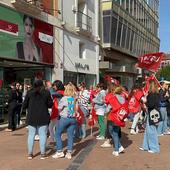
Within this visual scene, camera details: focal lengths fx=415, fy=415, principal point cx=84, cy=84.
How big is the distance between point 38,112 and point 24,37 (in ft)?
33.3

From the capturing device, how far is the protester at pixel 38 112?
29.5 ft

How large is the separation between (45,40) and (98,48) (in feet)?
30.0

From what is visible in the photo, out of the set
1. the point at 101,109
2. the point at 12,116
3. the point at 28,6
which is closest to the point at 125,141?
the point at 101,109

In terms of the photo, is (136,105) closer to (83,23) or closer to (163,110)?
(163,110)

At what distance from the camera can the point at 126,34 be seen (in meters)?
37.1

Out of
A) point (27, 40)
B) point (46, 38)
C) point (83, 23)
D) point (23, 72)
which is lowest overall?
point (23, 72)

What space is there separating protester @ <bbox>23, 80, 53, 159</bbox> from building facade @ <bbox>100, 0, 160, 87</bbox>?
69.7 ft

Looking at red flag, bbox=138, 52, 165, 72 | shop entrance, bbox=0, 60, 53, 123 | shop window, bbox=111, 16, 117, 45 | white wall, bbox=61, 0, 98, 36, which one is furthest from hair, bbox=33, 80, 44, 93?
shop window, bbox=111, 16, 117, 45

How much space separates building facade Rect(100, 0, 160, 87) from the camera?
31906 millimetres

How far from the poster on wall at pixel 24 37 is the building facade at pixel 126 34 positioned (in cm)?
988

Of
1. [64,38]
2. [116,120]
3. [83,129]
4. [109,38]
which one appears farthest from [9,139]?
[109,38]

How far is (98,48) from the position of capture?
29453mm

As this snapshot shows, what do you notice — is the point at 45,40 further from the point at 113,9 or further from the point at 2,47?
the point at 113,9

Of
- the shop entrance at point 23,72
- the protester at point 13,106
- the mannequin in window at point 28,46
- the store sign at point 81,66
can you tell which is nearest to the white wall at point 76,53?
the store sign at point 81,66
